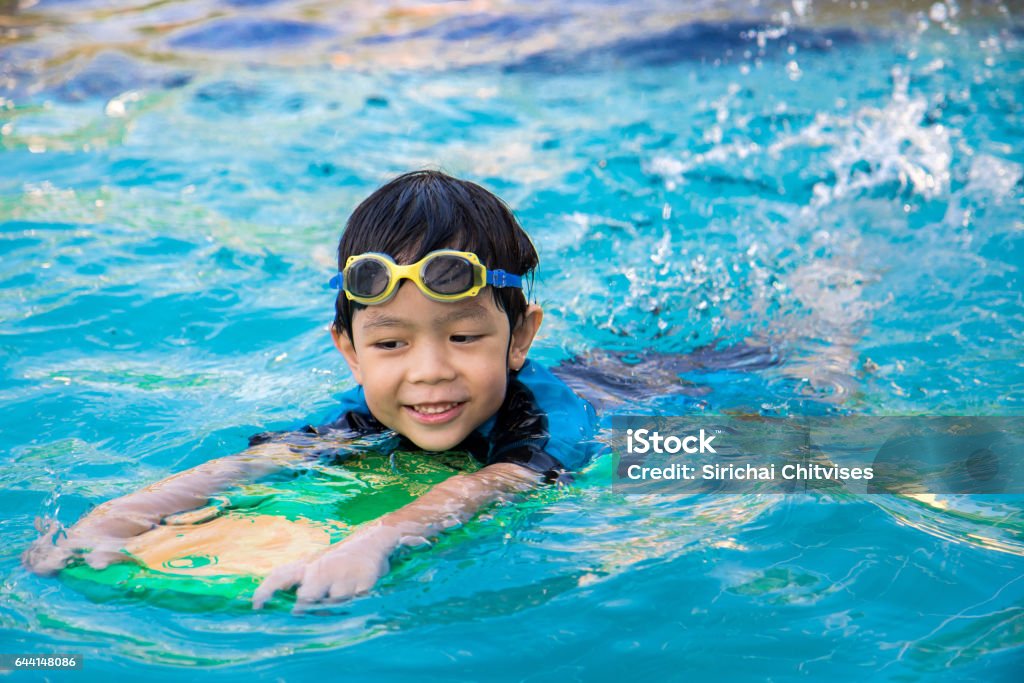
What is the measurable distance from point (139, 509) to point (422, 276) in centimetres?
104

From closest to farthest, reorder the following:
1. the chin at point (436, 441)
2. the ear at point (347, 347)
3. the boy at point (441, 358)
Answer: the boy at point (441, 358) → the chin at point (436, 441) → the ear at point (347, 347)

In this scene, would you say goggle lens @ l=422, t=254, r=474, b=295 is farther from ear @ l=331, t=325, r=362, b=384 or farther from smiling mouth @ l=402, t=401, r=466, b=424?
ear @ l=331, t=325, r=362, b=384

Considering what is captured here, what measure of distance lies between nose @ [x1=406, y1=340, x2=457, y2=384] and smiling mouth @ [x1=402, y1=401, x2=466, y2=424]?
0.38 ft

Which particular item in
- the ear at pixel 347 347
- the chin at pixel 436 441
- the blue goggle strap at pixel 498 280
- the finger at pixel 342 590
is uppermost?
the blue goggle strap at pixel 498 280

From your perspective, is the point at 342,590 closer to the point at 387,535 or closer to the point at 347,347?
the point at 387,535

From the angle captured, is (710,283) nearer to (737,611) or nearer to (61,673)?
(737,611)

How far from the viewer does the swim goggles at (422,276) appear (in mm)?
3273

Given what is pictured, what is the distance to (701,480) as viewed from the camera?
347cm

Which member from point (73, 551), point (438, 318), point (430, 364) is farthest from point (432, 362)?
point (73, 551)

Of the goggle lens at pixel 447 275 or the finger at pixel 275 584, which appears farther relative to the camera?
the goggle lens at pixel 447 275

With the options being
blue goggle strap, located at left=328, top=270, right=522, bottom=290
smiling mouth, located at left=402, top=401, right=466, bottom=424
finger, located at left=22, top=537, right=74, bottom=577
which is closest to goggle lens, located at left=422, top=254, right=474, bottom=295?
blue goggle strap, located at left=328, top=270, right=522, bottom=290

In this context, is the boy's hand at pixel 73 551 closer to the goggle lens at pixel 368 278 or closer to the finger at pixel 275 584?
the finger at pixel 275 584

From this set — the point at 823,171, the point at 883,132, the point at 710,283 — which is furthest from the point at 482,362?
the point at 883,132

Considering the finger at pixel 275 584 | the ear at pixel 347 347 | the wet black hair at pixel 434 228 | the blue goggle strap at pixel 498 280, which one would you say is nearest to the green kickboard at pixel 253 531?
the finger at pixel 275 584
